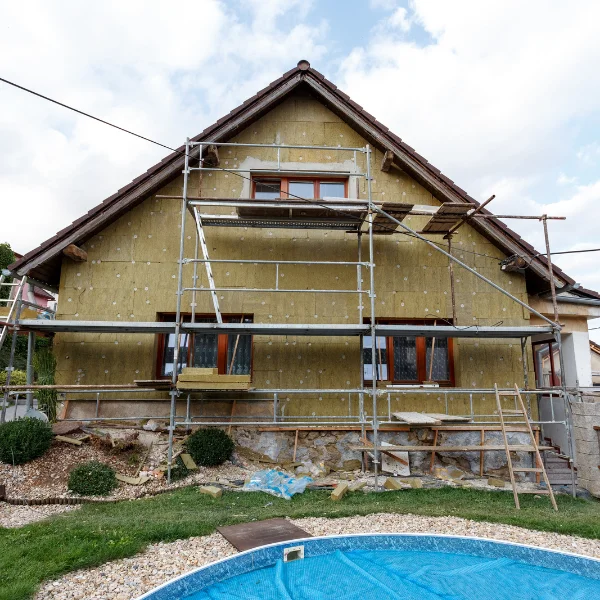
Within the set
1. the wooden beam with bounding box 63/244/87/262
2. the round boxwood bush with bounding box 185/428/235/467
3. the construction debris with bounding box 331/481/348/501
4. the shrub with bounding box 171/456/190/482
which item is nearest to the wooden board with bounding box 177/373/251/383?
the round boxwood bush with bounding box 185/428/235/467

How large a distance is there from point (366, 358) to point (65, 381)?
6.45 m

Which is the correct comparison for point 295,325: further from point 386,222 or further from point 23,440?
point 23,440

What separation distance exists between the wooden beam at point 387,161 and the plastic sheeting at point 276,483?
7180 millimetres

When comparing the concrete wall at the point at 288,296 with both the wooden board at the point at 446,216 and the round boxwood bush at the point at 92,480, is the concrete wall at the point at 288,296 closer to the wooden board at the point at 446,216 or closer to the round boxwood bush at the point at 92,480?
the wooden board at the point at 446,216

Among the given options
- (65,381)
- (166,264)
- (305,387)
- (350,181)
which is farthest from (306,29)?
(65,381)

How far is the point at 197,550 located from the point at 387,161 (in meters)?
8.95

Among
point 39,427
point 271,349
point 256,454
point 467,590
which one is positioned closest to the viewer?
point 467,590

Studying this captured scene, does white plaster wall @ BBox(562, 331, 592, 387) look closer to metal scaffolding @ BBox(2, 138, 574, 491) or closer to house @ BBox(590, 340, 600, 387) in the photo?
metal scaffolding @ BBox(2, 138, 574, 491)

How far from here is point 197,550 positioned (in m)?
4.76

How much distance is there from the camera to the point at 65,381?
9.72 m

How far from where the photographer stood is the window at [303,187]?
1113cm

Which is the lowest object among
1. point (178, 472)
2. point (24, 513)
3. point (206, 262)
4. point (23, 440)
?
point (24, 513)

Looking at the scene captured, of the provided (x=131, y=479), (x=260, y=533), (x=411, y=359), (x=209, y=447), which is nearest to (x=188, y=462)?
(x=209, y=447)

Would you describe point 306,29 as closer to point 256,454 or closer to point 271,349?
point 271,349
